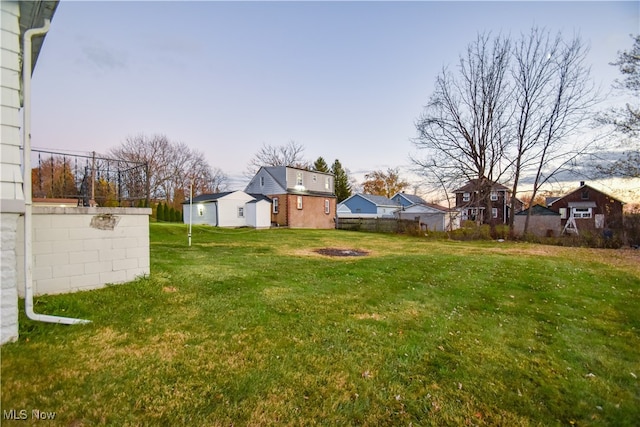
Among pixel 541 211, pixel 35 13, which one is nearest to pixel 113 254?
pixel 35 13

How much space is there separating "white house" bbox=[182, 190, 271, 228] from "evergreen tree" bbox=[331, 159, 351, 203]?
74.4 ft

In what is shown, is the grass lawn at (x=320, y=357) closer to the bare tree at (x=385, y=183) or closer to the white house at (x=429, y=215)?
the white house at (x=429, y=215)

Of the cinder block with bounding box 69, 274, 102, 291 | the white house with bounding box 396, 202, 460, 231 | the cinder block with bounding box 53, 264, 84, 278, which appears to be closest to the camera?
the cinder block with bounding box 53, 264, 84, 278

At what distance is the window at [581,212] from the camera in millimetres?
29339

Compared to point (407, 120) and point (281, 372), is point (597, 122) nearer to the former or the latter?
point (407, 120)

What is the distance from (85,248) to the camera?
15.2 feet

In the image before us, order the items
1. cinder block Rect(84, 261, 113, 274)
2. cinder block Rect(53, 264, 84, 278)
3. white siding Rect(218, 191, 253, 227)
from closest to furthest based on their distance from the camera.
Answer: cinder block Rect(53, 264, 84, 278) → cinder block Rect(84, 261, 113, 274) → white siding Rect(218, 191, 253, 227)

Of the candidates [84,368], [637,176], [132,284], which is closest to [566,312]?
[84,368]

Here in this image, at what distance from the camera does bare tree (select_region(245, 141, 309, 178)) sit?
4125 centimetres

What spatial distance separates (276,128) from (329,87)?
1790cm

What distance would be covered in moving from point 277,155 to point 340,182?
1160 centimetres

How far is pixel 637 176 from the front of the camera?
14812 mm

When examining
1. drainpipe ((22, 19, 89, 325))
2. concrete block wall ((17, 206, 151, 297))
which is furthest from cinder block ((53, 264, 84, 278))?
drainpipe ((22, 19, 89, 325))

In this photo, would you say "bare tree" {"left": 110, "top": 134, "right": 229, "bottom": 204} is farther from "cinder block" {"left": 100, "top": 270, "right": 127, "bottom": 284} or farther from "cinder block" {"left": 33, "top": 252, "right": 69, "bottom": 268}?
"cinder block" {"left": 33, "top": 252, "right": 69, "bottom": 268}
